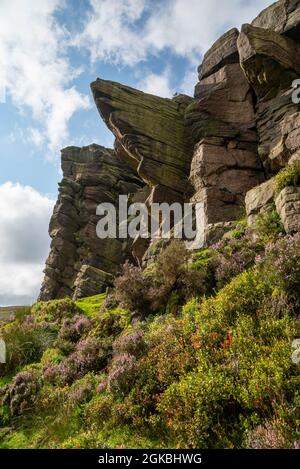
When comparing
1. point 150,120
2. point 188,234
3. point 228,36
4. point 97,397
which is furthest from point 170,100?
point 97,397

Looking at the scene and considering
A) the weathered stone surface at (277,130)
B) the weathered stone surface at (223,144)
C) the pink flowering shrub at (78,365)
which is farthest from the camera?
the weathered stone surface at (223,144)

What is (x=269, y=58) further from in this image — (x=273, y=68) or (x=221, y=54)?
(x=221, y=54)

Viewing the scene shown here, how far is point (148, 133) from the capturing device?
3184cm

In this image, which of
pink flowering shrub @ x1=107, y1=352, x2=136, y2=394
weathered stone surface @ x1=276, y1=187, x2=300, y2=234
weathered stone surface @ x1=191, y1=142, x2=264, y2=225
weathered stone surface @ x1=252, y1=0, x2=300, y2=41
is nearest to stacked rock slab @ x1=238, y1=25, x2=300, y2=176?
weathered stone surface @ x1=252, y1=0, x2=300, y2=41

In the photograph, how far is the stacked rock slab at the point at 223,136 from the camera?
26.7 meters

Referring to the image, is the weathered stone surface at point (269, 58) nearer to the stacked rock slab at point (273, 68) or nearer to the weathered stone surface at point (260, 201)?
the stacked rock slab at point (273, 68)

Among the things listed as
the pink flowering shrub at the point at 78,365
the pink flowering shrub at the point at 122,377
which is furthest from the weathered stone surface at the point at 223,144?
the pink flowering shrub at the point at 122,377

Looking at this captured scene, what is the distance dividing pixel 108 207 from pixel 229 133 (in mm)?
26128

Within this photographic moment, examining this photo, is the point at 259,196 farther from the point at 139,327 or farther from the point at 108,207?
the point at 108,207

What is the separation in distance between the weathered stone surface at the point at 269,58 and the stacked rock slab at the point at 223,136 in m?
3.22

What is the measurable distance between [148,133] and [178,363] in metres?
25.8

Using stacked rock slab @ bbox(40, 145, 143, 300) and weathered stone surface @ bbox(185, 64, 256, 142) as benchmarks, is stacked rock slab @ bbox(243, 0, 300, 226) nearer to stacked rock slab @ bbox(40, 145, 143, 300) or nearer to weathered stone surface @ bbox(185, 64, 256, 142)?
weathered stone surface @ bbox(185, 64, 256, 142)

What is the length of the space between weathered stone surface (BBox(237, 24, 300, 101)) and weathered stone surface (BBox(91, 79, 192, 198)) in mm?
8291

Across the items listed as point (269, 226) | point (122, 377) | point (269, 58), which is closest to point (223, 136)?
point (269, 58)
